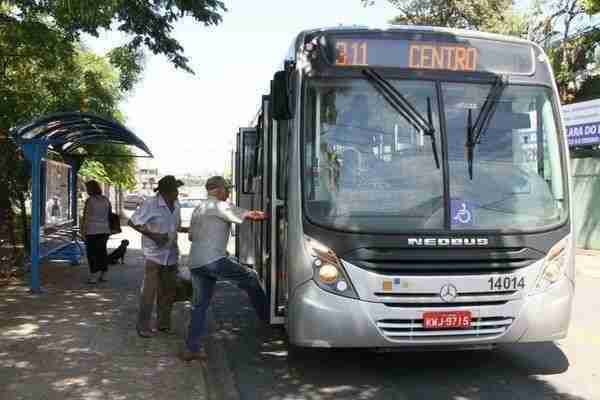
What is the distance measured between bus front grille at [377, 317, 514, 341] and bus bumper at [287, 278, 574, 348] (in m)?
0.01

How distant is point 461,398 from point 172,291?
3.43 meters

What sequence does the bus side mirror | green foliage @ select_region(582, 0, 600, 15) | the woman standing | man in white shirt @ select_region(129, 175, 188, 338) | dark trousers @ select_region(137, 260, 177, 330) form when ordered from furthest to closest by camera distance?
green foliage @ select_region(582, 0, 600, 15)
the woman standing
dark trousers @ select_region(137, 260, 177, 330)
man in white shirt @ select_region(129, 175, 188, 338)
the bus side mirror

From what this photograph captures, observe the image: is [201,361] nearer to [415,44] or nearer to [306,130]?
[306,130]

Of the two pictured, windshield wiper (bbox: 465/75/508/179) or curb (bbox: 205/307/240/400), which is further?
windshield wiper (bbox: 465/75/508/179)

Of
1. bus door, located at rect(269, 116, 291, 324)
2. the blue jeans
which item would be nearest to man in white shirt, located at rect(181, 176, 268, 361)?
the blue jeans

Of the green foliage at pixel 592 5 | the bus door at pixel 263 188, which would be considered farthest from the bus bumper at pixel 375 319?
the green foliage at pixel 592 5

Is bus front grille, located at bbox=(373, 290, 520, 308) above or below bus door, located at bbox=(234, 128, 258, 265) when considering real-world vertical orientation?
below

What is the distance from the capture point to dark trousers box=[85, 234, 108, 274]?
1055 centimetres

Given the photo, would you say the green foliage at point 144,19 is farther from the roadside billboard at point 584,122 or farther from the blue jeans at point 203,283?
the roadside billboard at point 584,122

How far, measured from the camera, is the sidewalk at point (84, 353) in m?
5.19

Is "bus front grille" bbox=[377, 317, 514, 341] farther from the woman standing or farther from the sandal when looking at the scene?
the woman standing

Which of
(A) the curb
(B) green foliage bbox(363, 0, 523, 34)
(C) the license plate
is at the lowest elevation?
(A) the curb

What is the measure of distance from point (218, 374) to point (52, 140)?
5976 mm

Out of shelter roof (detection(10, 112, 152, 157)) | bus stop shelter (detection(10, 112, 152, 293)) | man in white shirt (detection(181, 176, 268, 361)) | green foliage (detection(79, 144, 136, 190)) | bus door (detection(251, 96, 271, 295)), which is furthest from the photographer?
green foliage (detection(79, 144, 136, 190))
